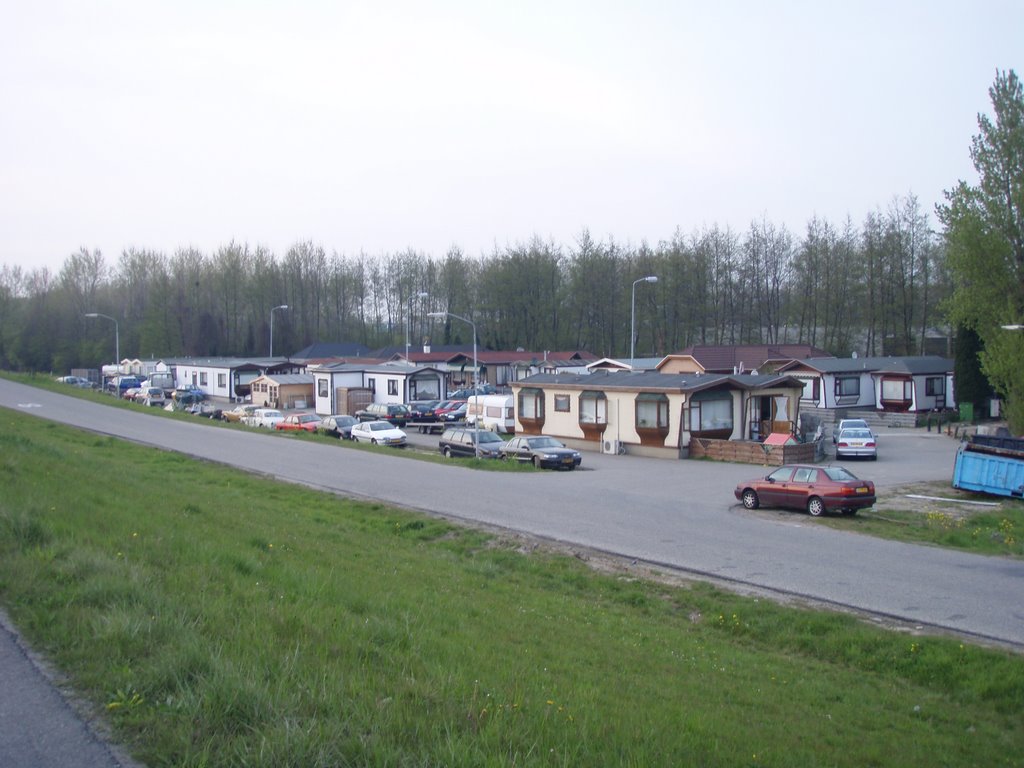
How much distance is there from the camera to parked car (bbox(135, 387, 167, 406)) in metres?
72.5

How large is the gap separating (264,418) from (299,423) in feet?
14.1

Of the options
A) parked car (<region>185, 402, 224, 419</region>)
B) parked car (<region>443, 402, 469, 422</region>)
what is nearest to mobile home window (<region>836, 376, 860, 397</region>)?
parked car (<region>443, 402, 469, 422</region>)

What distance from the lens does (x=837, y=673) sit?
36.0 ft

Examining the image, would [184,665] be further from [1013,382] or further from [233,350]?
[233,350]

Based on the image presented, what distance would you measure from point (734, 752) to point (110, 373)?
103 metres

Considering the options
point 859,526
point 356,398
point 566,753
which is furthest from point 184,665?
point 356,398

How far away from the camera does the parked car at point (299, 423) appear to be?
50.2m

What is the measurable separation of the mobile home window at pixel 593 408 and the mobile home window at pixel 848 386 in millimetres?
22065

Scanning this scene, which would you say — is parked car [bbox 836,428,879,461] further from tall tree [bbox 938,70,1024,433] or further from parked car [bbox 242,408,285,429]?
parked car [bbox 242,408,285,429]

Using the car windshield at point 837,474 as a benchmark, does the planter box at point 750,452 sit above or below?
below

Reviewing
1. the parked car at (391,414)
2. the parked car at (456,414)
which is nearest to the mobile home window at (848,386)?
the parked car at (456,414)

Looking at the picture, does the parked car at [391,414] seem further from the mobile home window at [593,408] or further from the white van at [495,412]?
the mobile home window at [593,408]

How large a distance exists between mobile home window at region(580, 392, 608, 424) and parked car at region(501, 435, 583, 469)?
742 cm

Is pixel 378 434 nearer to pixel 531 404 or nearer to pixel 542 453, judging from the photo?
pixel 531 404
